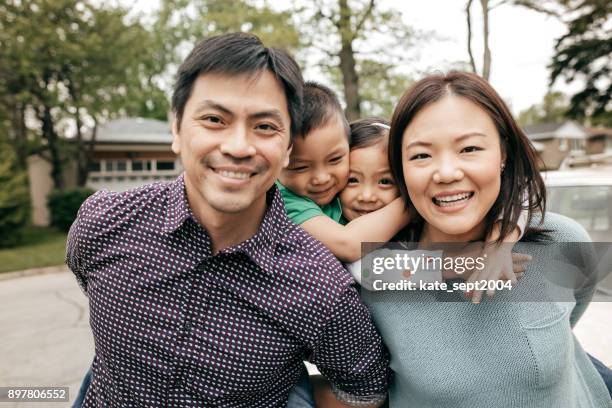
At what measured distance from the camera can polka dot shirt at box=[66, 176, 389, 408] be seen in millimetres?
1485

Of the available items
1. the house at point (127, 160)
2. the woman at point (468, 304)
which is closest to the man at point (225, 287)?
the woman at point (468, 304)

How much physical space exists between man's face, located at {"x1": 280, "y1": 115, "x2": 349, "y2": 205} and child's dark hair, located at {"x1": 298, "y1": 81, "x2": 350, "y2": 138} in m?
0.02

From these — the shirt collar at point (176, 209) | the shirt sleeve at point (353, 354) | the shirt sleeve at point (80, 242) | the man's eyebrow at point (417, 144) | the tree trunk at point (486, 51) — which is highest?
the tree trunk at point (486, 51)

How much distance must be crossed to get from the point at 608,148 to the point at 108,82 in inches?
1850

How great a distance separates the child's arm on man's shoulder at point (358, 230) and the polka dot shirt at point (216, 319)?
0.07 metres

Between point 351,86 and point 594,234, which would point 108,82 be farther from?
point 594,234

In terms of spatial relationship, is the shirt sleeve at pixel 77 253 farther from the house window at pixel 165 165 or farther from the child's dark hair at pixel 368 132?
the house window at pixel 165 165

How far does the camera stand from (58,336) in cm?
565

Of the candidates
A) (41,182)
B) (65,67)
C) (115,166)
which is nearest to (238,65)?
(65,67)

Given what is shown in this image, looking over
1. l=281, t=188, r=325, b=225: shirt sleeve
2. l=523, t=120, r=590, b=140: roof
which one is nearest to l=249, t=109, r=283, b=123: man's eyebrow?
l=281, t=188, r=325, b=225: shirt sleeve

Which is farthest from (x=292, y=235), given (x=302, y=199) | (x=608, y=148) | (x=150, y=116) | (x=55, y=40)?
(x=608, y=148)

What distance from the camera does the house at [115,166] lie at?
18.2m

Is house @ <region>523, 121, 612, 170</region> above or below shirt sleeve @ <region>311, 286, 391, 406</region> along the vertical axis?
below

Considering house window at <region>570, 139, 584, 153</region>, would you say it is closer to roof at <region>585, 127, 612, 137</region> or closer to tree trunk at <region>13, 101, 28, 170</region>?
roof at <region>585, 127, 612, 137</region>
